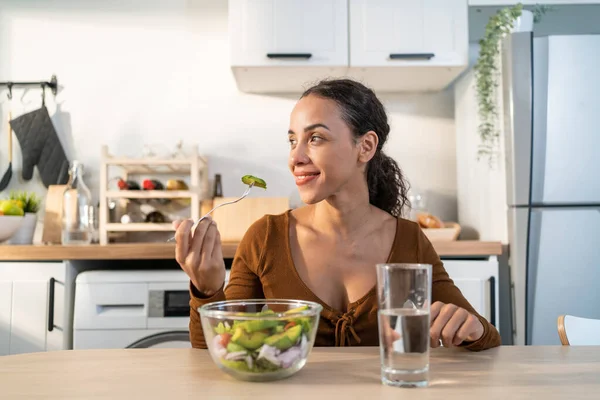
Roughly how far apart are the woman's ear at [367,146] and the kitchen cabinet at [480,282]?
100cm

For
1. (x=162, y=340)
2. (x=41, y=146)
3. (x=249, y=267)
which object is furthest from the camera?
(x=41, y=146)

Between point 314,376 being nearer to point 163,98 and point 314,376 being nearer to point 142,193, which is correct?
point 142,193

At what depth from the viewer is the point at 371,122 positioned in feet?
4.75

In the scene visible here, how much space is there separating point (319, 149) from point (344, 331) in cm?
39

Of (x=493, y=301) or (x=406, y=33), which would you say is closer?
(x=493, y=301)

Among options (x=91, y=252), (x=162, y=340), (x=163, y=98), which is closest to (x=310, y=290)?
(x=162, y=340)

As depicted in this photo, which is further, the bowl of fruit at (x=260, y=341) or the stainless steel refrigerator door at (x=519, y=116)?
the stainless steel refrigerator door at (x=519, y=116)

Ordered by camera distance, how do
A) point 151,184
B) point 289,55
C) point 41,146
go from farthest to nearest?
point 41,146
point 151,184
point 289,55

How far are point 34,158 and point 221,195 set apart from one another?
3.02 feet

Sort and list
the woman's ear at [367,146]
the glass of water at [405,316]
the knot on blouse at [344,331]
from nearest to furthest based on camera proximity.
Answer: the glass of water at [405,316] → the knot on blouse at [344,331] → the woman's ear at [367,146]

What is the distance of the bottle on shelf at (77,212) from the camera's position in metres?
2.60

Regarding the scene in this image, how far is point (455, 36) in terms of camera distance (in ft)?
8.69

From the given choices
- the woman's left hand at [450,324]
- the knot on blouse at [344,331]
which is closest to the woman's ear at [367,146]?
the knot on blouse at [344,331]

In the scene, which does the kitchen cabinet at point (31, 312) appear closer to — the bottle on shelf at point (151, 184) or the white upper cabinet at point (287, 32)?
the bottle on shelf at point (151, 184)
